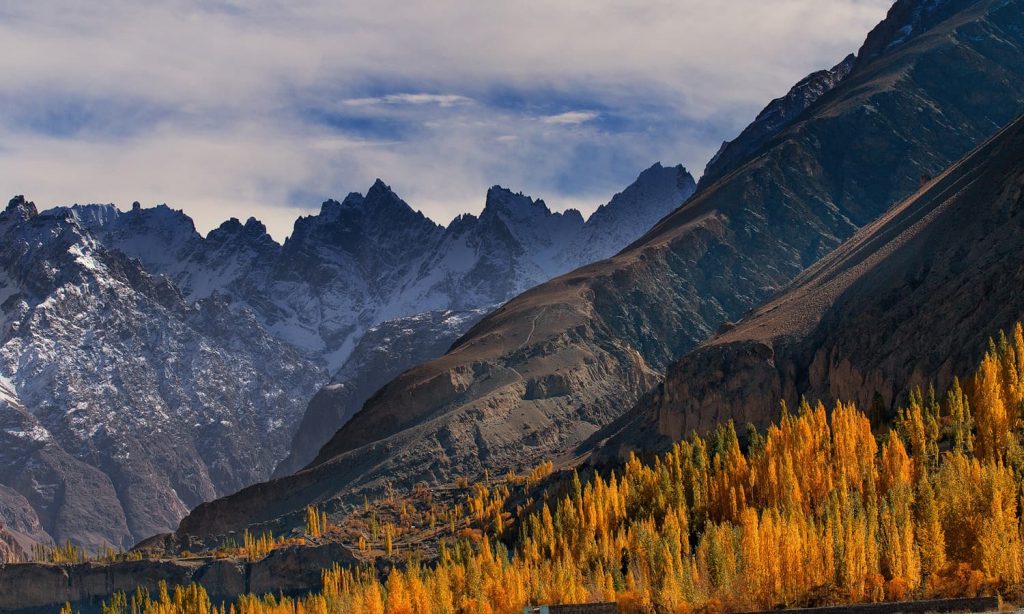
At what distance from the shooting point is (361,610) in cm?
19338

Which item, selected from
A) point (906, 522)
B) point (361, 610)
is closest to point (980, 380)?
point (906, 522)

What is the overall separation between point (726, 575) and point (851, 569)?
12.9 metres

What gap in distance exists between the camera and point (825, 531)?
160 metres

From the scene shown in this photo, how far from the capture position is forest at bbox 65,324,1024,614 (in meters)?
146

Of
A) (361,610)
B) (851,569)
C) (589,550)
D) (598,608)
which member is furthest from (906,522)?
(361,610)

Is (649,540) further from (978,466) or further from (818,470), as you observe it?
(978,466)

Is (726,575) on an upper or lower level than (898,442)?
lower

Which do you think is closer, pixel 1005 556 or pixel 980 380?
pixel 1005 556

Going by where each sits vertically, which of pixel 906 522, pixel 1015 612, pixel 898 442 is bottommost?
pixel 1015 612

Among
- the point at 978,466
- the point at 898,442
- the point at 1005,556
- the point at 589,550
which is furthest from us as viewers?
the point at 589,550

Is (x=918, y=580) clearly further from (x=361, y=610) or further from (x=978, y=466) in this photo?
(x=361, y=610)

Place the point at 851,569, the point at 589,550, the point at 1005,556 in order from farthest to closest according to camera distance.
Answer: the point at 589,550 < the point at 851,569 < the point at 1005,556

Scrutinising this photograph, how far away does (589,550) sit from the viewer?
7574 inches

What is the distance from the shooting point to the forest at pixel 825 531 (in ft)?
478
